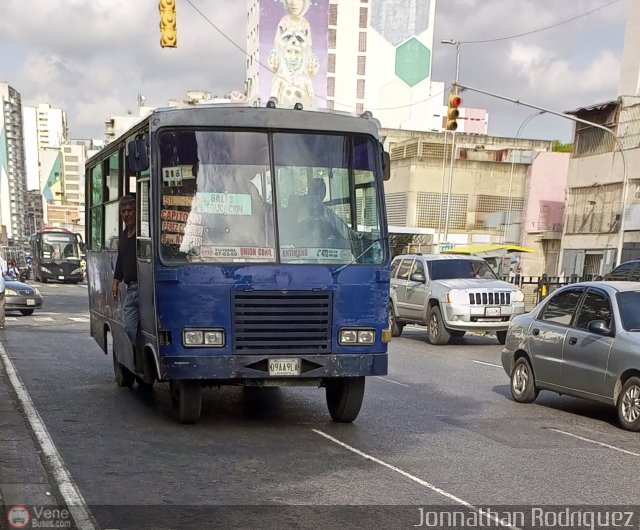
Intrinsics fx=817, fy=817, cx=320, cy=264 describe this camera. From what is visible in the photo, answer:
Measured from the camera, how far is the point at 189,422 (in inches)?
341

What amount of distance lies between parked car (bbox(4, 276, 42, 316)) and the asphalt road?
521 inches

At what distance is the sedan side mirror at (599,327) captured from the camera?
938 centimetres

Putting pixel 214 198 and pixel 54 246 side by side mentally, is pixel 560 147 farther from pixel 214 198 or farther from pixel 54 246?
pixel 214 198

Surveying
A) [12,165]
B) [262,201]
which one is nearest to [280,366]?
[262,201]

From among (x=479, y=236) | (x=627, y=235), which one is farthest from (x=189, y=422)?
(x=479, y=236)

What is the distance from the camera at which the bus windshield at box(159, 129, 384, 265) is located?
812 centimetres

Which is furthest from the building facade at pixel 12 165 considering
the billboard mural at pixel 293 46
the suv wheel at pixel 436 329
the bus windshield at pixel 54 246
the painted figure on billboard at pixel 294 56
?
the suv wheel at pixel 436 329

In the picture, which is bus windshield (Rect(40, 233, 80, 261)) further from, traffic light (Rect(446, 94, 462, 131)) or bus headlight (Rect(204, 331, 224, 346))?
bus headlight (Rect(204, 331, 224, 346))

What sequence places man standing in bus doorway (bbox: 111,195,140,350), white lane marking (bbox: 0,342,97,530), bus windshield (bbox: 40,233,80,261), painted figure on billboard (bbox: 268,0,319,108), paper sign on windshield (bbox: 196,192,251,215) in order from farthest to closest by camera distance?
painted figure on billboard (bbox: 268,0,319,108) < bus windshield (bbox: 40,233,80,261) < man standing in bus doorway (bbox: 111,195,140,350) < paper sign on windshield (bbox: 196,192,251,215) < white lane marking (bbox: 0,342,97,530)

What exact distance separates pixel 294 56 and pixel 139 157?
104m

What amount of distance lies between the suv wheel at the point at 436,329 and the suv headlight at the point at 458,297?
588mm

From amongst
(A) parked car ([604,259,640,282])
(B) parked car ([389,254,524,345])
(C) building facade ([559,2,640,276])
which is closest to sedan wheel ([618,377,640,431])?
(B) parked car ([389,254,524,345])

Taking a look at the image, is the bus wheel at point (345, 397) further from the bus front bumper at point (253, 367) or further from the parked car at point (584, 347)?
the parked car at point (584, 347)

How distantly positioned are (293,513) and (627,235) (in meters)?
31.6
